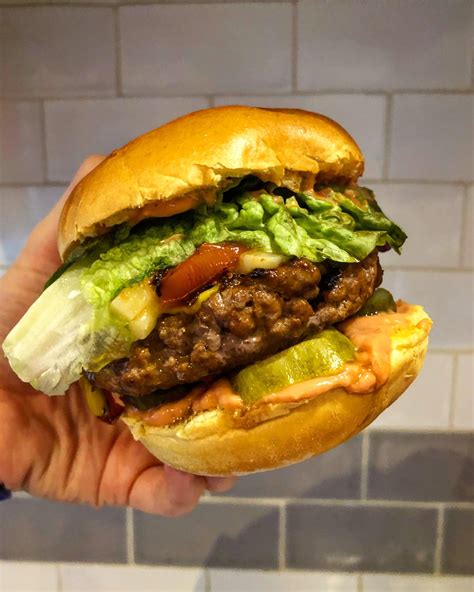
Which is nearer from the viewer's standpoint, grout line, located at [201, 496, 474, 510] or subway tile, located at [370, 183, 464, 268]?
subway tile, located at [370, 183, 464, 268]

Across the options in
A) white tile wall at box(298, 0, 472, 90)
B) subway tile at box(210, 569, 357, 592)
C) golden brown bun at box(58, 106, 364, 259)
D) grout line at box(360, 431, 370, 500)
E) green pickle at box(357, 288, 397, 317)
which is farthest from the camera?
subway tile at box(210, 569, 357, 592)

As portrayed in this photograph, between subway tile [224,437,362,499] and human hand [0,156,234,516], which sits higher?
human hand [0,156,234,516]

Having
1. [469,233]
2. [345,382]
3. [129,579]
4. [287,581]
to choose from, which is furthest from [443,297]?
[129,579]

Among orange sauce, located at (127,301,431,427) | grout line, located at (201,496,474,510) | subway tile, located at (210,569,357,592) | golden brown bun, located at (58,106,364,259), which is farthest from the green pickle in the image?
subway tile, located at (210,569,357,592)

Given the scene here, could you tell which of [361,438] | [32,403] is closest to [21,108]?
[32,403]

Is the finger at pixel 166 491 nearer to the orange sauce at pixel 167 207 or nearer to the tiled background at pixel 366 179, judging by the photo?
the tiled background at pixel 366 179

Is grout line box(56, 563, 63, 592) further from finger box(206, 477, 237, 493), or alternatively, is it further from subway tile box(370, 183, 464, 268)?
subway tile box(370, 183, 464, 268)

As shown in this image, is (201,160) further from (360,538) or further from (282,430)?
(360,538)
